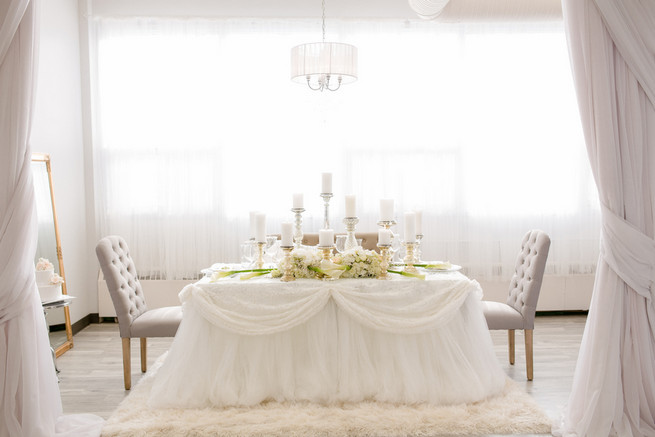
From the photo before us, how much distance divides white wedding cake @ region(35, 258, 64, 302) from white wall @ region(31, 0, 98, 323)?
106 centimetres

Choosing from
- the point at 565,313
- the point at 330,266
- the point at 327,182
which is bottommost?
the point at 565,313

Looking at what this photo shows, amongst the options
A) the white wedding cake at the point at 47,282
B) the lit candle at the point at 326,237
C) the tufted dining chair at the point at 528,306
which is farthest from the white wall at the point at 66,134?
the tufted dining chair at the point at 528,306

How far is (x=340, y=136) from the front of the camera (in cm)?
537

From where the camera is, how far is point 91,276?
5.50 metres

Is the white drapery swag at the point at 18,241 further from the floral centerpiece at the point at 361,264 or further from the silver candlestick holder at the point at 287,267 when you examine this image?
the floral centerpiece at the point at 361,264

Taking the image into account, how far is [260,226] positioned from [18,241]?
1.27m

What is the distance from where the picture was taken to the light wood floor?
136 inches

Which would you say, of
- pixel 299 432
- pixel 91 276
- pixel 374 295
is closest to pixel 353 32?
pixel 374 295

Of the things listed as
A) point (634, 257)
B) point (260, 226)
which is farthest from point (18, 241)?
point (634, 257)

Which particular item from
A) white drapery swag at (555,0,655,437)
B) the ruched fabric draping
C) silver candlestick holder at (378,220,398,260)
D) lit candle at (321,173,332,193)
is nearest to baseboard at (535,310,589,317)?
silver candlestick holder at (378,220,398,260)

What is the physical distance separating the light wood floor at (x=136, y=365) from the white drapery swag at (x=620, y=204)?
1.54 ft

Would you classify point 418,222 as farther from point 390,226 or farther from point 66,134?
point 66,134

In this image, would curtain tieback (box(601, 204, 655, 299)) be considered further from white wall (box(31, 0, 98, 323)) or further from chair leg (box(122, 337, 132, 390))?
white wall (box(31, 0, 98, 323))

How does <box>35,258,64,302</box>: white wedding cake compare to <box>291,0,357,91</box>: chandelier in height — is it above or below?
below
